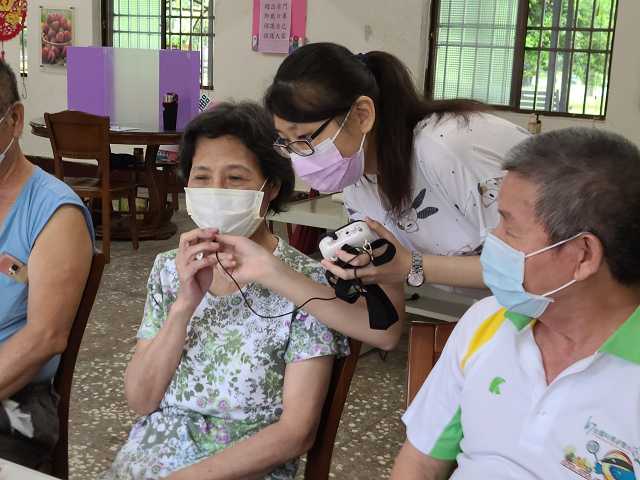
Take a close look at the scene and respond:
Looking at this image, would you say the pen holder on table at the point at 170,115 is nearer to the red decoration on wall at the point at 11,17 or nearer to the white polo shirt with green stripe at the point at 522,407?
the red decoration on wall at the point at 11,17

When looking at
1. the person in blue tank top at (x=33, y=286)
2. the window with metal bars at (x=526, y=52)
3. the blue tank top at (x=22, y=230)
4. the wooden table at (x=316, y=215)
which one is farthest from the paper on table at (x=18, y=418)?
the window with metal bars at (x=526, y=52)

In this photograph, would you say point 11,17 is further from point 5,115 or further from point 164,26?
point 5,115

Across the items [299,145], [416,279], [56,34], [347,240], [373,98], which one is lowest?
[416,279]

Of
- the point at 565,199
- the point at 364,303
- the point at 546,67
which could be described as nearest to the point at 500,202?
the point at 565,199

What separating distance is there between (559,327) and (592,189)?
0.81 ft

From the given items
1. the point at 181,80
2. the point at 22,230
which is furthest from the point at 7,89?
the point at 181,80

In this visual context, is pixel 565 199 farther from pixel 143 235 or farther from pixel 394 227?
pixel 143 235

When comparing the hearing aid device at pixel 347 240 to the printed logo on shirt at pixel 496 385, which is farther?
the hearing aid device at pixel 347 240

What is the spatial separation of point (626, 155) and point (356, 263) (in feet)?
1.80

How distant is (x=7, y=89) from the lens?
179 cm

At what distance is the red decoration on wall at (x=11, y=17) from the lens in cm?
802

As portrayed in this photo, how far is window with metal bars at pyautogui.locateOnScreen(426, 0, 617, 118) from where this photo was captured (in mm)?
6317

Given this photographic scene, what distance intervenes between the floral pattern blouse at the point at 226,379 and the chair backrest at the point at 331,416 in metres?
0.03

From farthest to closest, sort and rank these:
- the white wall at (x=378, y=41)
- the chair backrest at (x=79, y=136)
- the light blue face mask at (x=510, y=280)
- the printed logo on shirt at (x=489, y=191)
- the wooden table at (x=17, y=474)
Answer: the white wall at (x=378, y=41)
the chair backrest at (x=79, y=136)
the printed logo on shirt at (x=489, y=191)
the light blue face mask at (x=510, y=280)
the wooden table at (x=17, y=474)
